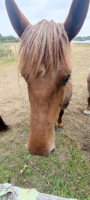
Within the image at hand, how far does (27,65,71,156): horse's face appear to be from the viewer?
132cm

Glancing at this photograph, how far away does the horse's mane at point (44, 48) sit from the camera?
1350mm

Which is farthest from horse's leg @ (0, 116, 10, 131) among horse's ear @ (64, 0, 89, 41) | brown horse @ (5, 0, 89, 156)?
horse's ear @ (64, 0, 89, 41)

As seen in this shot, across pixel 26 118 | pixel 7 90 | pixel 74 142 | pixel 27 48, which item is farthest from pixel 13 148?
pixel 7 90

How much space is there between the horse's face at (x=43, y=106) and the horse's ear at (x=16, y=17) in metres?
0.89

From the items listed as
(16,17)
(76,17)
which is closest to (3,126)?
(16,17)

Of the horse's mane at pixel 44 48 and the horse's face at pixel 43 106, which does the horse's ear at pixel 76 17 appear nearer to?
the horse's mane at pixel 44 48

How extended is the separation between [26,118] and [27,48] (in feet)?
10.8

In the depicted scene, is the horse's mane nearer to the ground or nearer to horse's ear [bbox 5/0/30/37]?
horse's ear [bbox 5/0/30/37]

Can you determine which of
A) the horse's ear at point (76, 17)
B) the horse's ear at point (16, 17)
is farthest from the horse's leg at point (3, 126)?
the horse's ear at point (76, 17)

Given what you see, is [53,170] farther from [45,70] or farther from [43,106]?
[45,70]

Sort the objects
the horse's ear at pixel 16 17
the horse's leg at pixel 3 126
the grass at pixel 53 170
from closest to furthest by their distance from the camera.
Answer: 1. the horse's ear at pixel 16 17
2. the grass at pixel 53 170
3. the horse's leg at pixel 3 126

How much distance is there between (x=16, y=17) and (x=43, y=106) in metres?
1.30

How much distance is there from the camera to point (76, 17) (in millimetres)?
1474

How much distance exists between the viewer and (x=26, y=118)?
4.49 m
